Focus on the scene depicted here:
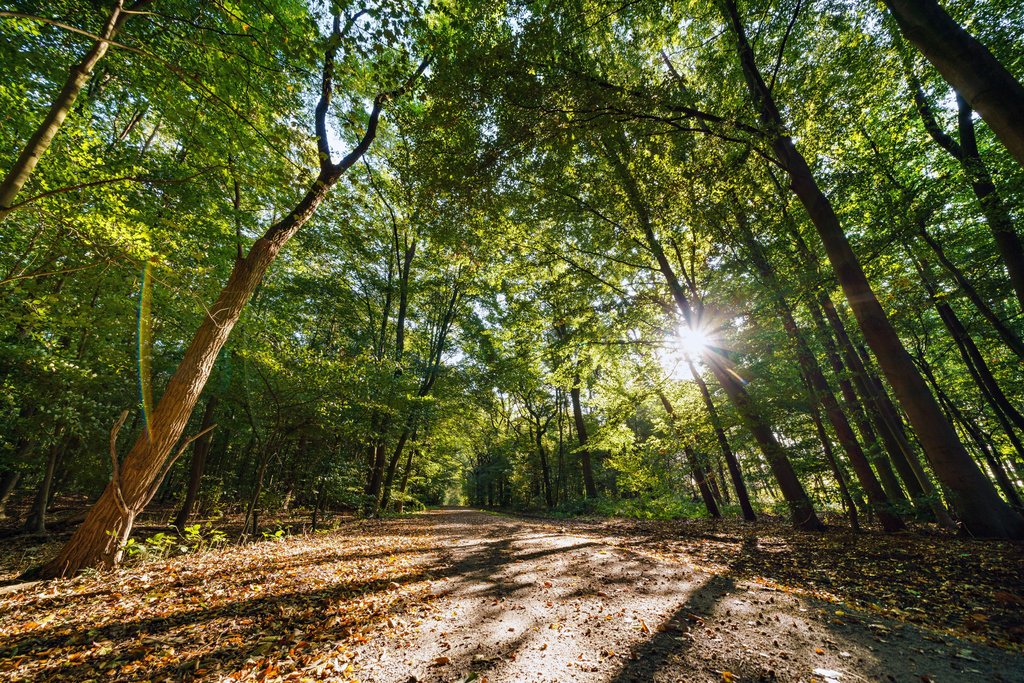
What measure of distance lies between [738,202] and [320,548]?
12443 millimetres

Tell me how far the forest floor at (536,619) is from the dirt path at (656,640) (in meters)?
0.02

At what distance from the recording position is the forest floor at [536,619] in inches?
106

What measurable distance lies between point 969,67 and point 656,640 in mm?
5644

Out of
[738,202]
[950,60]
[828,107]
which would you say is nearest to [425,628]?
→ [950,60]

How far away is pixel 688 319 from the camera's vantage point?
9625 millimetres

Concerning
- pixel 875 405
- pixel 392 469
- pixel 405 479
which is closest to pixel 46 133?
pixel 875 405

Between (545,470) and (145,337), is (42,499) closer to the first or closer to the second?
(145,337)

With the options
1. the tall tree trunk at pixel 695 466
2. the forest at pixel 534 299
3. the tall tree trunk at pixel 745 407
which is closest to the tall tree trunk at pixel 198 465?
the forest at pixel 534 299

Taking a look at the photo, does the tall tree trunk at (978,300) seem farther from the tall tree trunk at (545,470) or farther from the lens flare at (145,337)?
the tall tree trunk at (545,470)

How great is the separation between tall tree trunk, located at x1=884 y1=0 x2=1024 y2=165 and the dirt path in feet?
13.0

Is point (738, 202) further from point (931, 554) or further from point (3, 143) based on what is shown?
point (3, 143)

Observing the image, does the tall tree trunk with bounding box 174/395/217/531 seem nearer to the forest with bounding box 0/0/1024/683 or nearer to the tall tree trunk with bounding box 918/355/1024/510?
the forest with bounding box 0/0/1024/683

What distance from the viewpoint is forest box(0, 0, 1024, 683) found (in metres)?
3.19

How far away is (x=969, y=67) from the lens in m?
2.86
